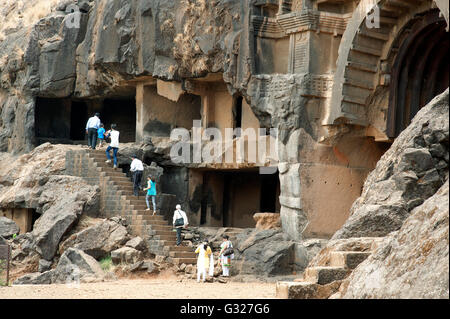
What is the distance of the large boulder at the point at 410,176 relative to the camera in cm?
1302

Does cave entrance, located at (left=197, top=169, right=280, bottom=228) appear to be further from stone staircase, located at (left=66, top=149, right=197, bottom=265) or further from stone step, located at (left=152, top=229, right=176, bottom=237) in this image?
stone step, located at (left=152, top=229, right=176, bottom=237)

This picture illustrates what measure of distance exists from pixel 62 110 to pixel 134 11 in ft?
21.4

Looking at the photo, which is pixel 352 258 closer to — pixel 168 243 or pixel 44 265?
pixel 168 243

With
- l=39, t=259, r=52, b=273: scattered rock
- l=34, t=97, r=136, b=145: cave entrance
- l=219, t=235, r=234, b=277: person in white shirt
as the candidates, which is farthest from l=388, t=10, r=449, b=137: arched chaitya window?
l=34, t=97, r=136, b=145: cave entrance

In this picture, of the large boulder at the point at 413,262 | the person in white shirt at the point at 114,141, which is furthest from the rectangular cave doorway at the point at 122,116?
the large boulder at the point at 413,262

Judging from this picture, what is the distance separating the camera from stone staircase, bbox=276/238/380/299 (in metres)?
12.5

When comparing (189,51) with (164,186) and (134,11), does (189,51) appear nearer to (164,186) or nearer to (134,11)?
(134,11)

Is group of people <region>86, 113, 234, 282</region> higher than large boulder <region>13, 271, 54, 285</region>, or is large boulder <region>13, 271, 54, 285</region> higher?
group of people <region>86, 113, 234, 282</region>

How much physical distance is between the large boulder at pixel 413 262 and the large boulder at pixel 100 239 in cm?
1163

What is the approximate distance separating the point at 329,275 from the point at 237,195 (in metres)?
15.3

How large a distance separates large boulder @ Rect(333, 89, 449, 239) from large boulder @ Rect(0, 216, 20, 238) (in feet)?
46.0

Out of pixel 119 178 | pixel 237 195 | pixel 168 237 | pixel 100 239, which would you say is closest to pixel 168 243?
pixel 168 237

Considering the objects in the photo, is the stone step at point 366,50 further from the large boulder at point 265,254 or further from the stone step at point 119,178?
the stone step at point 119,178

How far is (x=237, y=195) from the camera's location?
91.5 ft
